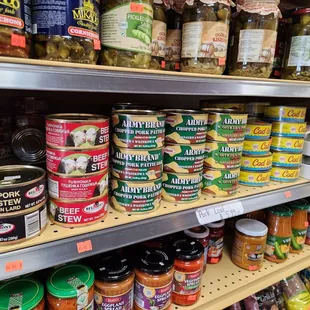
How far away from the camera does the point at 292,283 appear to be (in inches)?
52.4

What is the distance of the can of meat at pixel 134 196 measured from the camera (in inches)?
30.3

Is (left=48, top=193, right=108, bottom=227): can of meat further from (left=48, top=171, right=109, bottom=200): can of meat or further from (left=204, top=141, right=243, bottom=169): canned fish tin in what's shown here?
(left=204, top=141, right=243, bottom=169): canned fish tin

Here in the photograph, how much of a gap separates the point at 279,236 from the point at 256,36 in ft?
2.73

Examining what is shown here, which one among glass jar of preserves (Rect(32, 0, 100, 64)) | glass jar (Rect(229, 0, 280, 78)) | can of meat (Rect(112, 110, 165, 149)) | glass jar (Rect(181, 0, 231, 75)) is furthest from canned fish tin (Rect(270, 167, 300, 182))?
glass jar of preserves (Rect(32, 0, 100, 64))

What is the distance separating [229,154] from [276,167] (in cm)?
33

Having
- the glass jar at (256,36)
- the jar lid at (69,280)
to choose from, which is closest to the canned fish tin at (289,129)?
the glass jar at (256,36)

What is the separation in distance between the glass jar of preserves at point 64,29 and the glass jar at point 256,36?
531mm

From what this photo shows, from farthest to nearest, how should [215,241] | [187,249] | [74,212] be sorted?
[215,241] → [187,249] → [74,212]

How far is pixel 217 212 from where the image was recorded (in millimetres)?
883

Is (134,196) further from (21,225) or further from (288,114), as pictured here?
(288,114)

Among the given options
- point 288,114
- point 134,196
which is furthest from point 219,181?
point 288,114

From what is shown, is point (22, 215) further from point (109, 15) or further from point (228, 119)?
point (228, 119)

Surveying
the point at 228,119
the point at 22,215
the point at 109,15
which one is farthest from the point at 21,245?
the point at 228,119

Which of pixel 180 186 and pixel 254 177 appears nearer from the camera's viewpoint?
pixel 180 186
